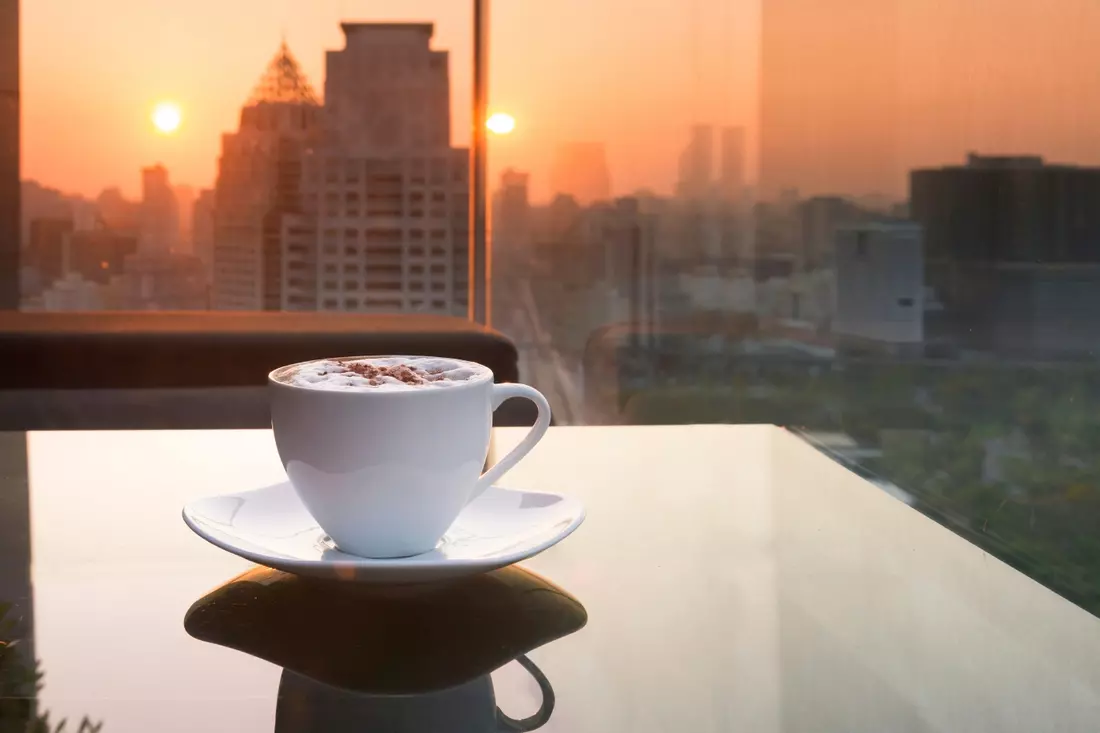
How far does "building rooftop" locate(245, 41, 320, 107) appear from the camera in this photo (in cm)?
362

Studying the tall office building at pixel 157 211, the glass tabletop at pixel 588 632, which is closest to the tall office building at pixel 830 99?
the tall office building at pixel 157 211

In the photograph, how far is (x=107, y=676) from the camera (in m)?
0.34

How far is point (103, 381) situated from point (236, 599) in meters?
1.34

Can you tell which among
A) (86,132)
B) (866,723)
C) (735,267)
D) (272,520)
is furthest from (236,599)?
(735,267)

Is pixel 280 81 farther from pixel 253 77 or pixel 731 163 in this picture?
pixel 731 163

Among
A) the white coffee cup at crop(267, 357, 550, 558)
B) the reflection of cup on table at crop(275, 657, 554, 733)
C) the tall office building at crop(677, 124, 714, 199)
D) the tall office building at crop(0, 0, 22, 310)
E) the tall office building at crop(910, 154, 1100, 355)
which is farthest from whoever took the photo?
the tall office building at crop(677, 124, 714, 199)

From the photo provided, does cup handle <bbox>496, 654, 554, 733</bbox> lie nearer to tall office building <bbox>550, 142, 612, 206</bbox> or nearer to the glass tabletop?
the glass tabletop

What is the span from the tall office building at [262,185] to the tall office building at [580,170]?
978 mm

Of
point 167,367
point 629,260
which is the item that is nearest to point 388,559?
point 167,367

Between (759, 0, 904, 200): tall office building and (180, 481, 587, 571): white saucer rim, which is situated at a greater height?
(759, 0, 904, 200): tall office building

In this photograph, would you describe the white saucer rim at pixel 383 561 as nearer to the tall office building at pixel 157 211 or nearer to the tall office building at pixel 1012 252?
the tall office building at pixel 1012 252

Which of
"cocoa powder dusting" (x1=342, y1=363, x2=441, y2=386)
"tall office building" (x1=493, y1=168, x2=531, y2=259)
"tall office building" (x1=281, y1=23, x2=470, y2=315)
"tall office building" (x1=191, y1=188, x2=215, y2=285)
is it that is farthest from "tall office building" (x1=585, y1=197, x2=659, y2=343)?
"cocoa powder dusting" (x1=342, y1=363, x2=441, y2=386)

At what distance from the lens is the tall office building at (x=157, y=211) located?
3.63 metres

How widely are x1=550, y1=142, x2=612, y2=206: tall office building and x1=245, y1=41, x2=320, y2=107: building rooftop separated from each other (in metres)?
1.05
